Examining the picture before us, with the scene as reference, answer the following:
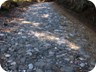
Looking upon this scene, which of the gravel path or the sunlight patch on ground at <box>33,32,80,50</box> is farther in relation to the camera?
the sunlight patch on ground at <box>33,32,80,50</box>

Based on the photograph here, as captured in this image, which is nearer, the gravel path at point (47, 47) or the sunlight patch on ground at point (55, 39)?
the gravel path at point (47, 47)

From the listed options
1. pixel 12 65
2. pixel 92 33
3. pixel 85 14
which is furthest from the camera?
pixel 85 14

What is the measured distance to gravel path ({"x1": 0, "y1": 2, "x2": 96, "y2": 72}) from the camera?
5305 mm

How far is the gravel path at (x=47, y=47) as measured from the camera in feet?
17.4

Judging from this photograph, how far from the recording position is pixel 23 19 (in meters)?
10.0

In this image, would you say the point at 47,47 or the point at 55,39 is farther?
the point at 55,39

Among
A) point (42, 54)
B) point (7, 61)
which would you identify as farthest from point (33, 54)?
point (7, 61)

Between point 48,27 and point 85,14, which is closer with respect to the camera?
point 48,27

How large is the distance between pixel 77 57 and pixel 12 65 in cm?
189

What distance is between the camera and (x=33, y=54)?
231 inches

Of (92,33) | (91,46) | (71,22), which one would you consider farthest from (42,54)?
(71,22)

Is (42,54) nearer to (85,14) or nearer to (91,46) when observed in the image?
(91,46)

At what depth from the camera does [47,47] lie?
6.34 meters

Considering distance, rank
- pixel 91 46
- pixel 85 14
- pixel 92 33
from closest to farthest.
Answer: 1. pixel 91 46
2. pixel 92 33
3. pixel 85 14
